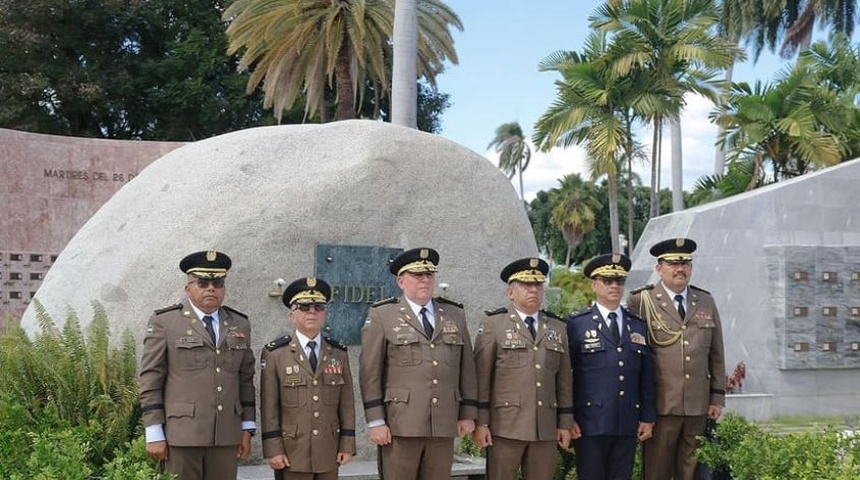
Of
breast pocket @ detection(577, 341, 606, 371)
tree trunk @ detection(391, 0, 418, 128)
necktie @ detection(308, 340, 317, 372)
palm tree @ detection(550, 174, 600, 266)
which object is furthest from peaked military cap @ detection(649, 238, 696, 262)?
palm tree @ detection(550, 174, 600, 266)

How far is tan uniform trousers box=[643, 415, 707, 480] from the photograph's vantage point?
559 centimetres

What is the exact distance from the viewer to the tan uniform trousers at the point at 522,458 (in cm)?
521

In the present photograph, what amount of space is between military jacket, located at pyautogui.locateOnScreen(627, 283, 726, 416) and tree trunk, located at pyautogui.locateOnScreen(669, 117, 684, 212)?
18713mm

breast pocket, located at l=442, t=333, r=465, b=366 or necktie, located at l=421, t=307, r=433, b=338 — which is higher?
necktie, located at l=421, t=307, r=433, b=338

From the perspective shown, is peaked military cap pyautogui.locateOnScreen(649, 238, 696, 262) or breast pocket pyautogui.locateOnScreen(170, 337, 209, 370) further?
peaked military cap pyautogui.locateOnScreen(649, 238, 696, 262)

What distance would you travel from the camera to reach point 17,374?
18.4ft

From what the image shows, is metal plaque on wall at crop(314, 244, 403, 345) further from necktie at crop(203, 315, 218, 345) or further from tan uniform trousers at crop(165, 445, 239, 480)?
tan uniform trousers at crop(165, 445, 239, 480)

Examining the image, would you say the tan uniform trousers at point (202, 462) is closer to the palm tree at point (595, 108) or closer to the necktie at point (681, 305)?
the necktie at point (681, 305)

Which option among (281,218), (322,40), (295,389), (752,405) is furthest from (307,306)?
(322,40)

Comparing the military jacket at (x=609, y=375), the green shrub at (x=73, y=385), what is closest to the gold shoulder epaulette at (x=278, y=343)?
the green shrub at (x=73, y=385)

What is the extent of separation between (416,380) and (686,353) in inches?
68.6

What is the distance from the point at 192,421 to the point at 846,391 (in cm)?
814

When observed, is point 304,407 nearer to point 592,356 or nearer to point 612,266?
point 592,356

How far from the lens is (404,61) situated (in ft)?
35.9
